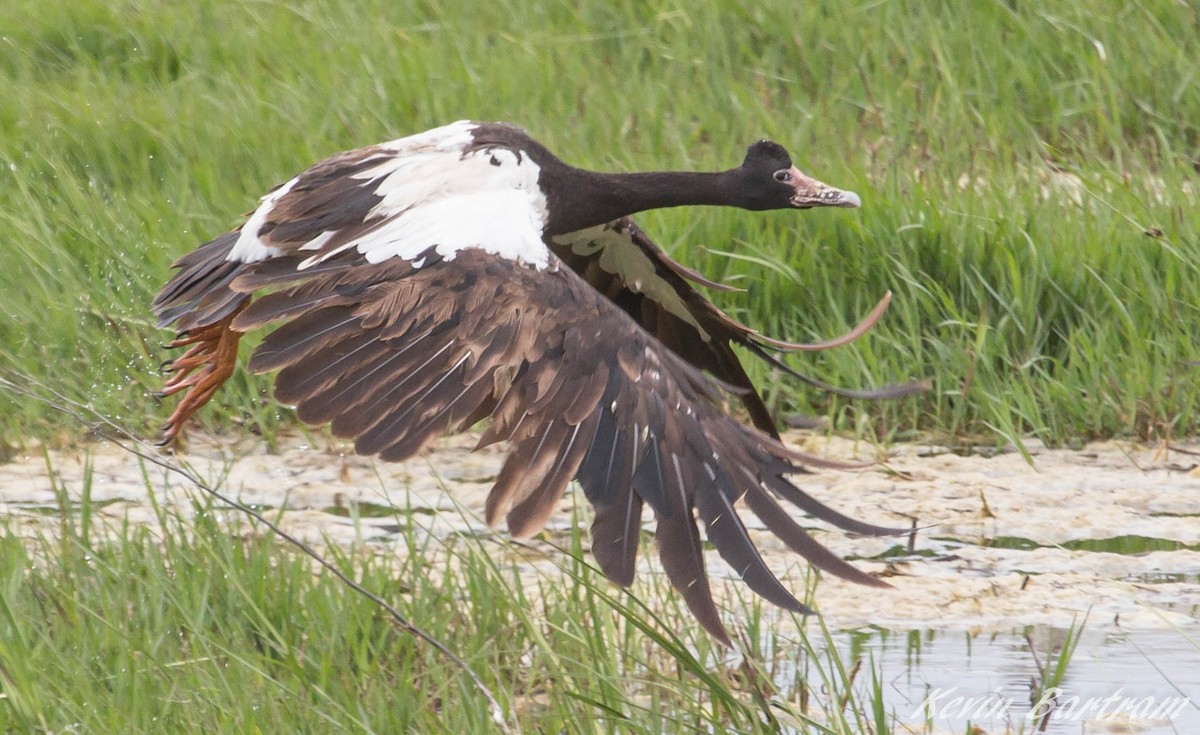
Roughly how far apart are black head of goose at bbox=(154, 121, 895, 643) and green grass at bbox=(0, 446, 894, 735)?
0.62 feet

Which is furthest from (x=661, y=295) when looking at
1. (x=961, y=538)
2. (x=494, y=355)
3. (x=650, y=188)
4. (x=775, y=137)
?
(x=775, y=137)

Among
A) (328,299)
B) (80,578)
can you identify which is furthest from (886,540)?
(80,578)

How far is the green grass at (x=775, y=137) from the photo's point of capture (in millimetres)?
5871

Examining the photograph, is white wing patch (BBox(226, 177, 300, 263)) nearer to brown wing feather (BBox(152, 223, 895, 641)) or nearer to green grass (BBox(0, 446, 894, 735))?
brown wing feather (BBox(152, 223, 895, 641))

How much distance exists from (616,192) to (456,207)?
719 mm

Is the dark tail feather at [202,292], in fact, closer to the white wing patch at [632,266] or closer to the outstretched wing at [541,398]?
the outstretched wing at [541,398]

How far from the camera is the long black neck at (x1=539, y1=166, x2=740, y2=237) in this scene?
16.1 ft

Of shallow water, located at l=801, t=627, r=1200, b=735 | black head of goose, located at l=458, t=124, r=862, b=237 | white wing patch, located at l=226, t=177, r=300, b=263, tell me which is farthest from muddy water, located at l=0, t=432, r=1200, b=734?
black head of goose, located at l=458, t=124, r=862, b=237

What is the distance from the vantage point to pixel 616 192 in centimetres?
501

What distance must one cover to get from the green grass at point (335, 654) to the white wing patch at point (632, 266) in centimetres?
106

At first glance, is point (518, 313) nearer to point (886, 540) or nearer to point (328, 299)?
point (328, 299)

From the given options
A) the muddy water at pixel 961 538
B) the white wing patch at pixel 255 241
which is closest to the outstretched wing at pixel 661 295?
the muddy water at pixel 961 538

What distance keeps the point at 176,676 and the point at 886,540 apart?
224cm

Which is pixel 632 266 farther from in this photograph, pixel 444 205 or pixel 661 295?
pixel 444 205
